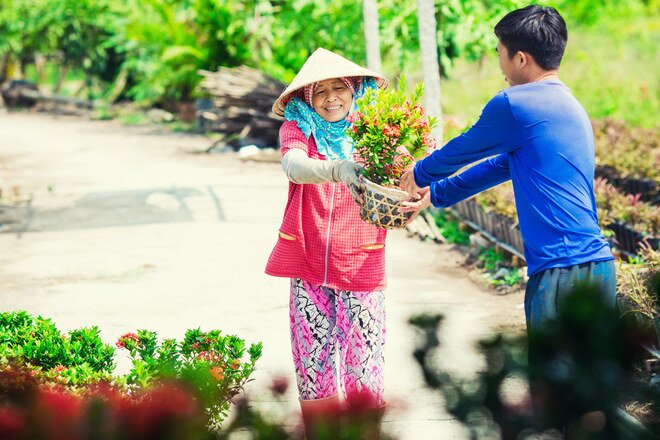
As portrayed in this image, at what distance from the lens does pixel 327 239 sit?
3.94m

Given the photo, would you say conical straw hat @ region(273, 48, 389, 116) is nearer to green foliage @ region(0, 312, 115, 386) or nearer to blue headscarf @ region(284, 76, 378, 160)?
blue headscarf @ region(284, 76, 378, 160)

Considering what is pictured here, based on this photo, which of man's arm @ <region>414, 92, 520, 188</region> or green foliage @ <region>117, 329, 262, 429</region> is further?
green foliage @ <region>117, 329, 262, 429</region>

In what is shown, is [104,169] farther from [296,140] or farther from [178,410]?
[178,410]

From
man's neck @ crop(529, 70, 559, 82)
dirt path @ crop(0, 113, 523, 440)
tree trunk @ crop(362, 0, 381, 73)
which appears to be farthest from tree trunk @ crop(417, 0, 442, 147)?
man's neck @ crop(529, 70, 559, 82)

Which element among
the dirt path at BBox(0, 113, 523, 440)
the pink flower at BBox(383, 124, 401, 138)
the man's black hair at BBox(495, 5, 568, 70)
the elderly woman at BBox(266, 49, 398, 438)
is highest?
the man's black hair at BBox(495, 5, 568, 70)

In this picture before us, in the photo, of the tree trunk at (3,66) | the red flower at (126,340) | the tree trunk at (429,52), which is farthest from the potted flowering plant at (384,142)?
the tree trunk at (3,66)

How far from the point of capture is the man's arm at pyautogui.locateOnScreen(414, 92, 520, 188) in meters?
3.19

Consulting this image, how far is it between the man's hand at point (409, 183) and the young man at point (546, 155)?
52 centimetres

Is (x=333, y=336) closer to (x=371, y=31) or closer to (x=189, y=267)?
(x=189, y=267)

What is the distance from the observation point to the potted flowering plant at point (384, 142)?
11.9 feet

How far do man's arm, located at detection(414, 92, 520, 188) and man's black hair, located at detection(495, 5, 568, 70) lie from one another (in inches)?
7.3

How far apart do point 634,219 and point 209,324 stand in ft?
11.5

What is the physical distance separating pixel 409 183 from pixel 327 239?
444 mm

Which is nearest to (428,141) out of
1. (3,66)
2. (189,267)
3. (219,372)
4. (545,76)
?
(545,76)
